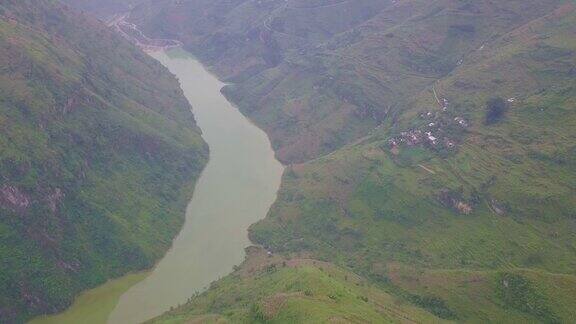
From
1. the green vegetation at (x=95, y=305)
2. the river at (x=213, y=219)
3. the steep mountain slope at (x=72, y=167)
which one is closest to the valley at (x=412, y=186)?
the river at (x=213, y=219)

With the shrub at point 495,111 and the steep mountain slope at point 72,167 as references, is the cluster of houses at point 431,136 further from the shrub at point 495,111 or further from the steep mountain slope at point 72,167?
the steep mountain slope at point 72,167

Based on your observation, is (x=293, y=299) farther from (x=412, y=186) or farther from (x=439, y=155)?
(x=439, y=155)

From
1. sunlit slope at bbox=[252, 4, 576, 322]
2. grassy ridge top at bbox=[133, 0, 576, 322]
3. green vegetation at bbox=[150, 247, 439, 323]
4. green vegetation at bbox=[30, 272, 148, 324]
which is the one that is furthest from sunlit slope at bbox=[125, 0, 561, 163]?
green vegetation at bbox=[30, 272, 148, 324]

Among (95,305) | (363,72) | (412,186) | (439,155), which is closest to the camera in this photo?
(95,305)

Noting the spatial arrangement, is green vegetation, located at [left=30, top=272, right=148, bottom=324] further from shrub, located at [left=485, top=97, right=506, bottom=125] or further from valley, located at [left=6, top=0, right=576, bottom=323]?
shrub, located at [left=485, top=97, right=506, bottom=125]

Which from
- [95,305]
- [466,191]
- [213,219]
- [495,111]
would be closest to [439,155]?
[466,191]

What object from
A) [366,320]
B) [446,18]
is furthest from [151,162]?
[446,18]
